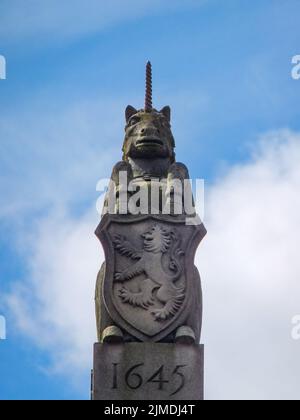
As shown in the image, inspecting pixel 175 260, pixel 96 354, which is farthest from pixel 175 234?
pixel 96 354

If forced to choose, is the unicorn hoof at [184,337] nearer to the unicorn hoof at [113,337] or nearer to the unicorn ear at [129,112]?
the unicorn hoof at [113,337]

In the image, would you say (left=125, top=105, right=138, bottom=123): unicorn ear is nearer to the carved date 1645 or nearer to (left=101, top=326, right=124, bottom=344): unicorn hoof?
(left=101, top=326, right=124, bottom=344): unicorn hoof

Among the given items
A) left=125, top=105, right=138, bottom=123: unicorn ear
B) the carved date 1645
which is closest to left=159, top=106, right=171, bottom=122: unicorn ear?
left=125, top=105, right=138, bottom=123: unicorn ear

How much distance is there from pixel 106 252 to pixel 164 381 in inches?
120

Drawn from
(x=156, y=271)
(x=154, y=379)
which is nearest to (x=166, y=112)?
(x=156, y=271)

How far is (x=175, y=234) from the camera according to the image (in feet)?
129

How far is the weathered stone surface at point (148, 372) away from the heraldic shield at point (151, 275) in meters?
0.39

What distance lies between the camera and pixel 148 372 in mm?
37719

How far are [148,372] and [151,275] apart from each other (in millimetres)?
2129

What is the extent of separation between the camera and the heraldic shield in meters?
38.3

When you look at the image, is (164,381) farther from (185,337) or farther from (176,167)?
(176,167)

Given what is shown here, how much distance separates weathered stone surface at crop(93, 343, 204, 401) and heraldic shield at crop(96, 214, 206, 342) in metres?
0.39

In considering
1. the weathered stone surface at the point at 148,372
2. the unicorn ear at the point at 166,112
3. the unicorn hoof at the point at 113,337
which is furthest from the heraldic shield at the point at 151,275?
the unicorn ear at the point at 166,112
